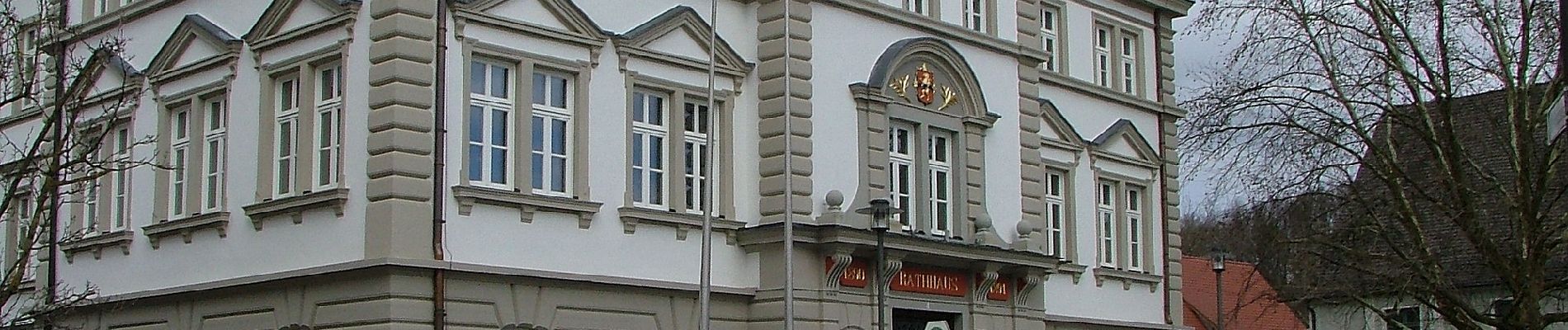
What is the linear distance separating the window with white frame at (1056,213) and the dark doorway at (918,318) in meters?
4.37

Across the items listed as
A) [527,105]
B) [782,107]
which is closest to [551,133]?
[527,105]

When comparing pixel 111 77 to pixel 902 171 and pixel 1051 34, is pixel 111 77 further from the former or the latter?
pixel 1051 34

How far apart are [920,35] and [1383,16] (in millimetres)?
6625

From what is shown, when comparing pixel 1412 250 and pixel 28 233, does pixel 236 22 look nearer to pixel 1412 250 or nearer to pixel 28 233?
pixel 28 233

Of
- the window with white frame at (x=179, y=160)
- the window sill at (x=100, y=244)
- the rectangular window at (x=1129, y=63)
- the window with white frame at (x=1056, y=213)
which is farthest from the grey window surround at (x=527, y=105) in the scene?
the rectangular window at (x=1129, y=63)

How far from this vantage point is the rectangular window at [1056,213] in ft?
118

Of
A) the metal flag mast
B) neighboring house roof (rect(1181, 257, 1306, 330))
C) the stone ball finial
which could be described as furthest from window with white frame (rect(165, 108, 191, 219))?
neighboring house roof (rect(1181, 257, 1306, 330))

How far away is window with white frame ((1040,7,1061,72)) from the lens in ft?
120

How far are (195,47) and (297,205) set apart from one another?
3682mm

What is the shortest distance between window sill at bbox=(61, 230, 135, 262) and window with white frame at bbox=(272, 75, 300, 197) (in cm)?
351

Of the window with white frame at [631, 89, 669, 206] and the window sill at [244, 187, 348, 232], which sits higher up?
the window with white frame at [631, 89, 669, 206]

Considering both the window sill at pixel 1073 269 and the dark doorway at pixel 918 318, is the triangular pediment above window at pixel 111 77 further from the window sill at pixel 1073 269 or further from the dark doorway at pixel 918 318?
the window sill at pixel 1073 269

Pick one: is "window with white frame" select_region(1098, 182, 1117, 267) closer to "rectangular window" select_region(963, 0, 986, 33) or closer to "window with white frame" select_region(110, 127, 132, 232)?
"rectangular window" select_region(963, 0, 986, 33)

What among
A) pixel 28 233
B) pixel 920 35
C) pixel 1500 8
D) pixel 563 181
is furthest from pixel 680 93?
pixel 1500 8
